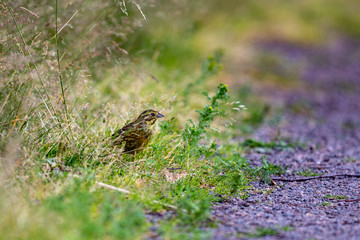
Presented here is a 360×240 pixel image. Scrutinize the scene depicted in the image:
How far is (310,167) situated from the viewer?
194 inches


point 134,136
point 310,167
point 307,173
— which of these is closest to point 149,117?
point 134,136

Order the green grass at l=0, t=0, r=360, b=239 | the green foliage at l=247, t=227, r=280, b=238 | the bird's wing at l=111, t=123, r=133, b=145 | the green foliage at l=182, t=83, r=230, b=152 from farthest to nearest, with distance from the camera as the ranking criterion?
the green foliage at l=182, t=83, r=230, b=152
the bird's wing at l=111, t=123, r=133, b=145
the green foliage at l=247, t=227, r=280, b=238
the green grass at l=0, t=0, r=360, b=239

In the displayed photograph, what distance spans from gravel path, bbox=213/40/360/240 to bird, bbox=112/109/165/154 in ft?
2.84

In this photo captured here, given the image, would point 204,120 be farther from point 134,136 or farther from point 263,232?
point 263,232

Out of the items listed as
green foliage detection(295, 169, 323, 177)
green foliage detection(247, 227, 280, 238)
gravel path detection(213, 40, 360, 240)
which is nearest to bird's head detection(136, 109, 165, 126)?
gravel path detection(213, 40, 360, 240)

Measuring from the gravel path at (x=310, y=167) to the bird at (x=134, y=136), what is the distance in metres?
0.87

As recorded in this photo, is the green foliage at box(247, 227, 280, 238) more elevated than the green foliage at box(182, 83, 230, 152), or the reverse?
the green foliage at box(182, 83, 230, 152)

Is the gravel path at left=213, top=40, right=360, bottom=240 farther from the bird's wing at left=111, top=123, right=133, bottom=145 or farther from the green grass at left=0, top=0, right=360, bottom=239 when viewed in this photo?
the bird's wing at left=111, top=123, right=133, bottom=145

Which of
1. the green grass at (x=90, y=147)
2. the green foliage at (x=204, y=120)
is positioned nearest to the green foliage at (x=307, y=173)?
the green grass at (x=90, y=147)

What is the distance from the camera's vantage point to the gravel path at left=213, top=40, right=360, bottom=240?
3.11 metres

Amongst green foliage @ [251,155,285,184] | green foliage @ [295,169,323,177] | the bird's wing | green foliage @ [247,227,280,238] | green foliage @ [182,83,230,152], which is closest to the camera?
green foliage @ [247,227,280,238]

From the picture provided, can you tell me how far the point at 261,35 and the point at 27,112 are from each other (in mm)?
13616

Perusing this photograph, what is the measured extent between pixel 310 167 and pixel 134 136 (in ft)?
6.81

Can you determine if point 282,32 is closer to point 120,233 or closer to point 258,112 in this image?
point 258,112
